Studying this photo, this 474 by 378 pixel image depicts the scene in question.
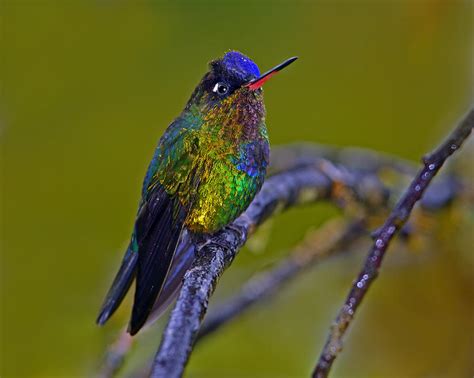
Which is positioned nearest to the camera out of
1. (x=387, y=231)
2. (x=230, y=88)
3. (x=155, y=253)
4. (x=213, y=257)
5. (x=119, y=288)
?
(x=387, y=231)

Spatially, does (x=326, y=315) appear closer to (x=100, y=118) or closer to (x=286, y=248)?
(x=286, y=248)

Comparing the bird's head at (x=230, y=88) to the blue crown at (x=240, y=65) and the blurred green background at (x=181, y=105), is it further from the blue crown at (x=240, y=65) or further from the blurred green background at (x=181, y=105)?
the blurred green background at (x=181, y=105)

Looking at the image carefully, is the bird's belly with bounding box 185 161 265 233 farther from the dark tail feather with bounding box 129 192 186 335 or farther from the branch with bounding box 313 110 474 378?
the branch with bounding box 313 110 474 378

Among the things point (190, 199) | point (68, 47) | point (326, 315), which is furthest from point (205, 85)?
point (326, 315)

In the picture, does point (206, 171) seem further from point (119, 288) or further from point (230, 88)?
point (119, 288)

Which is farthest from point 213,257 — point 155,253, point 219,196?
point 219,196

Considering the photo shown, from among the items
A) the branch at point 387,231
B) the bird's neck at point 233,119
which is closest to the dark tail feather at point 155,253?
the bird's neck at point 233,119
